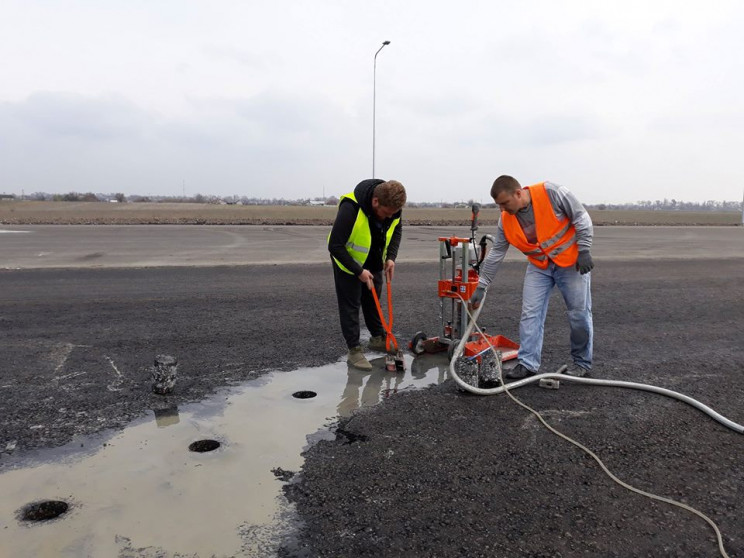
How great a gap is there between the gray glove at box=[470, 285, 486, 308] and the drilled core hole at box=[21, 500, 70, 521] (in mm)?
3415

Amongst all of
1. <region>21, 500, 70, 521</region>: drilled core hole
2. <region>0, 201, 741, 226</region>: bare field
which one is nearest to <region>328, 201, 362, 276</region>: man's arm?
<region>21, 500, 70, 521</region>: drilled core hole

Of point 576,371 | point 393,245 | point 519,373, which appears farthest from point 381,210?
point 576,371

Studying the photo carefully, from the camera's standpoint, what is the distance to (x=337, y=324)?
6934 millimetres

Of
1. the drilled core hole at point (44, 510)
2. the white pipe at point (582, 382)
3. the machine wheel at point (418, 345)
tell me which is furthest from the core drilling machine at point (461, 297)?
the drilled core hole at point (44, 510)

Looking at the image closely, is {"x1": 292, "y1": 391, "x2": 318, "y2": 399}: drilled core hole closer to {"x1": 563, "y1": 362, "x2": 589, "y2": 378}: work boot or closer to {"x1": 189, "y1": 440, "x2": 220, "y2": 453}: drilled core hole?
{"x1": 189, "y1": 440, "x2": 220, "y2": 453}: drilled core hole

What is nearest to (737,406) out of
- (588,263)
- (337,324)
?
(588,263)

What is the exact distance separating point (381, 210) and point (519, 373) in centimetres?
185

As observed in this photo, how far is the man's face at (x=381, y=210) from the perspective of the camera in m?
4.79

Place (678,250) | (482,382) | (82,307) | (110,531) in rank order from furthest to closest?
1. (678,250)
2. (82,307)
3. (482,382)
4. (110,531)

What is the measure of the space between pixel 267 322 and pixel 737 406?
4864 mm

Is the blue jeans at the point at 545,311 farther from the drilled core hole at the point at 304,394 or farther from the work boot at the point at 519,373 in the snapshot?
the drilled core hole at the point at 304,394

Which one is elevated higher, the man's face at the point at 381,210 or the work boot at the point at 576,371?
the man's face at the point at 381,210

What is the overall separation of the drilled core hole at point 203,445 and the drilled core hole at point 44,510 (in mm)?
797

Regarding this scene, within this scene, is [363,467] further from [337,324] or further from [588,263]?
[337,324]
